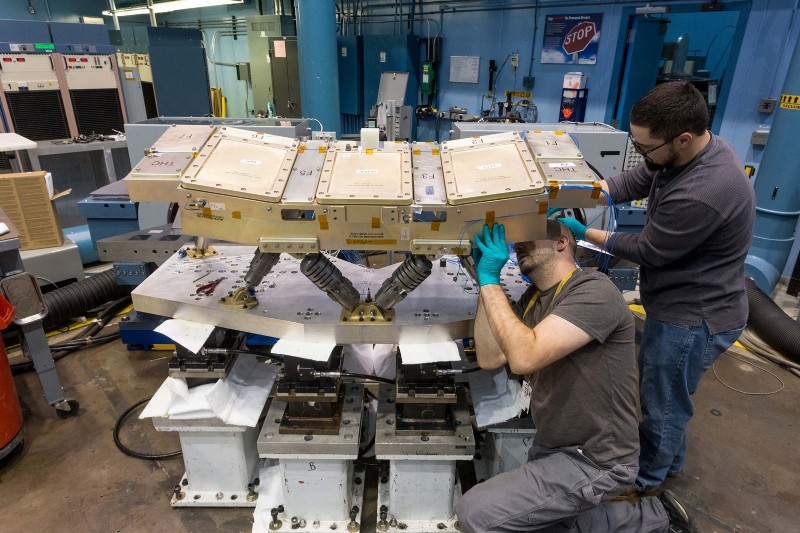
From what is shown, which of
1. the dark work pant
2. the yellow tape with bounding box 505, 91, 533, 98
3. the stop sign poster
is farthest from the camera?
the yellow tape with bounding box 505, 91, 533, 98

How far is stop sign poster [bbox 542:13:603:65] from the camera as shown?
4.87 m

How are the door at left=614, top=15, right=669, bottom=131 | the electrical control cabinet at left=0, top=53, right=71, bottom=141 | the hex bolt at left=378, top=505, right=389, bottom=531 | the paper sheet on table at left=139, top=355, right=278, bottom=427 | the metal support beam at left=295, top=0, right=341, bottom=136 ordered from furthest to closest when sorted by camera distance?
the door at left=614, top=15, right=669, bottom=131 → the electrical control cabinet at left=0, top=53, right=71, bottom=141 → the metal support beam at left=295, top=0, right=341, bottom=136 → the hex bolt at left=378, top=505, right=389, bottom=531 → the paper sheet on table at left=139, top=355, right=278, bottom=427

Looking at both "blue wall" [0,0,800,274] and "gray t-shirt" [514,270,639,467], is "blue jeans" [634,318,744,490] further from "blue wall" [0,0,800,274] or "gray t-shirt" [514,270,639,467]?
"blue wall" [0,0,800,274]

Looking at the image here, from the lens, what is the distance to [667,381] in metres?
1.87

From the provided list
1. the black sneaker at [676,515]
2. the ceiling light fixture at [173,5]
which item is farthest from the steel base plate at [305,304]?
the ceiling light fixture at [173,5]

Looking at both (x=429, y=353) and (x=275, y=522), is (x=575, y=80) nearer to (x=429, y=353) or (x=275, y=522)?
(x=429, y=353)

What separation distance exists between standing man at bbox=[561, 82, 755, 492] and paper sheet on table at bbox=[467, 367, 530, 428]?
1.71 feet

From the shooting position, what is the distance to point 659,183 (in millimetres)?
1853

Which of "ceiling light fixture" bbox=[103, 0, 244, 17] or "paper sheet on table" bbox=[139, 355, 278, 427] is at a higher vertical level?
"ceiling light fixture" bbox=[103, 0, 244, 17]

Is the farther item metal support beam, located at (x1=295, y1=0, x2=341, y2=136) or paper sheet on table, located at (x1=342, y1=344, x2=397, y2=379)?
metal support beam, located at (x1=295, y1=0, x2=341, y2=136)

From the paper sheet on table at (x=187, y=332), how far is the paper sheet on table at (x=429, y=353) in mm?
678

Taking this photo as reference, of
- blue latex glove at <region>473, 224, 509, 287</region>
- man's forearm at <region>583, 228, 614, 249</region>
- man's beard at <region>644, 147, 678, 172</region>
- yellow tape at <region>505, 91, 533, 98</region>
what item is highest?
yellow tape at <region>505, 91, 533, 98</region>

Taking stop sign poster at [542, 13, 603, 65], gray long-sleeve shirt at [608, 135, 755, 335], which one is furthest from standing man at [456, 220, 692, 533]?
stop sign poster at [542, 13, 603, 65]

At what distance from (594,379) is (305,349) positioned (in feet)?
2.97
